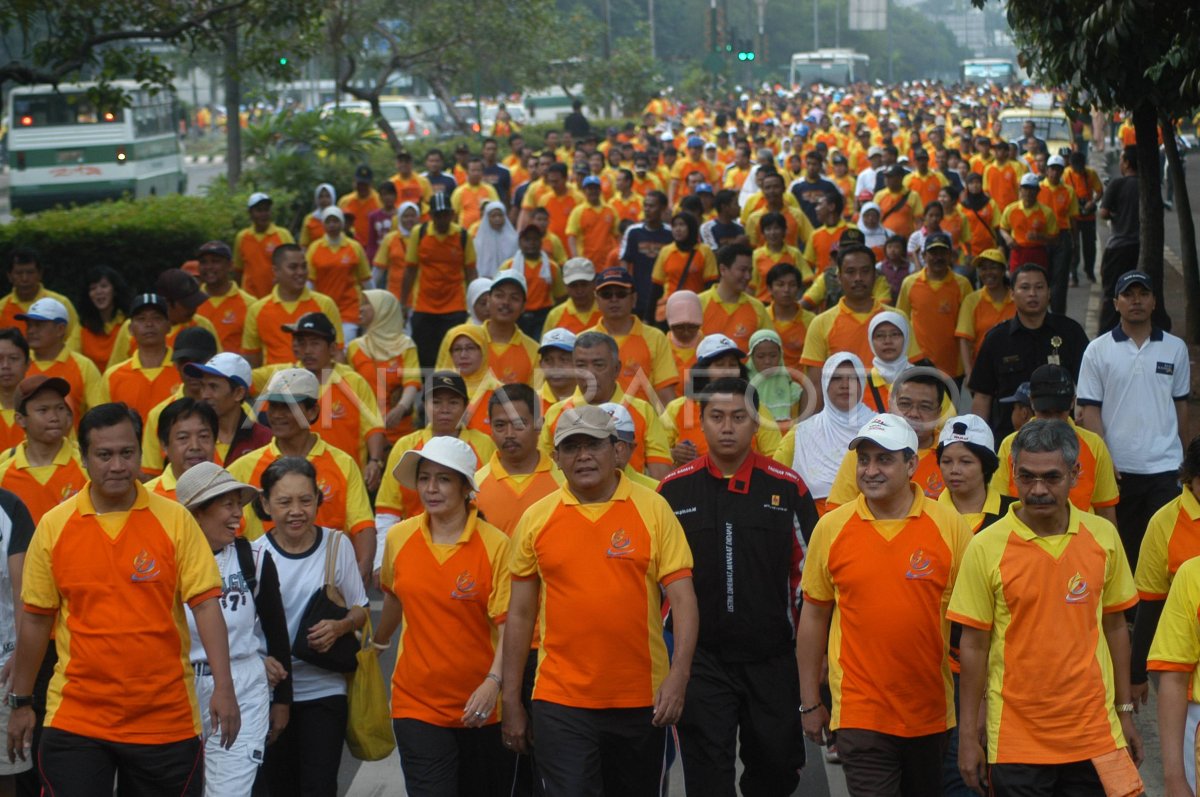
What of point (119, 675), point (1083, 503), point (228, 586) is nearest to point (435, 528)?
point (228, 586)

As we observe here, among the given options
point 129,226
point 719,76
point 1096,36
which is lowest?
point 129,226

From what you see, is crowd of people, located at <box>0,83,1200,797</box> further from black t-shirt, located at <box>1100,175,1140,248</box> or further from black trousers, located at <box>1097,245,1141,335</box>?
black t-shirt, located at <box>1100,175,1140,248</box>

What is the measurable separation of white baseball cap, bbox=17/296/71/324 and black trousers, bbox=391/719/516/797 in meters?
4.28

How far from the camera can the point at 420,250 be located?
14352mm

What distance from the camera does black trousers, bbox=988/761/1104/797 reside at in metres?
5.40

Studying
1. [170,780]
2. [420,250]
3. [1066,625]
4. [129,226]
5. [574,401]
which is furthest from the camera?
[129,226]

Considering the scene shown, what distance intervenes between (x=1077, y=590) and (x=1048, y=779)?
596mm

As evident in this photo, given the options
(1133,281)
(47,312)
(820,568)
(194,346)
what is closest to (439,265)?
(47,312)

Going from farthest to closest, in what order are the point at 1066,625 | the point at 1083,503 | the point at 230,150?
1. the point at 230,150
2. the point at 1083,503
3. the point at 1066,625

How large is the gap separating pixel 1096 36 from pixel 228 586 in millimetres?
7569

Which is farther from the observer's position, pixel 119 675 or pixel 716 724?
pixel 716 724

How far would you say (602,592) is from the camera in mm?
5848

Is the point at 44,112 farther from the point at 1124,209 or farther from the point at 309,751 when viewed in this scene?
the point at 309,751

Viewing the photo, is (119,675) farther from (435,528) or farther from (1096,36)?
(1096,36)
